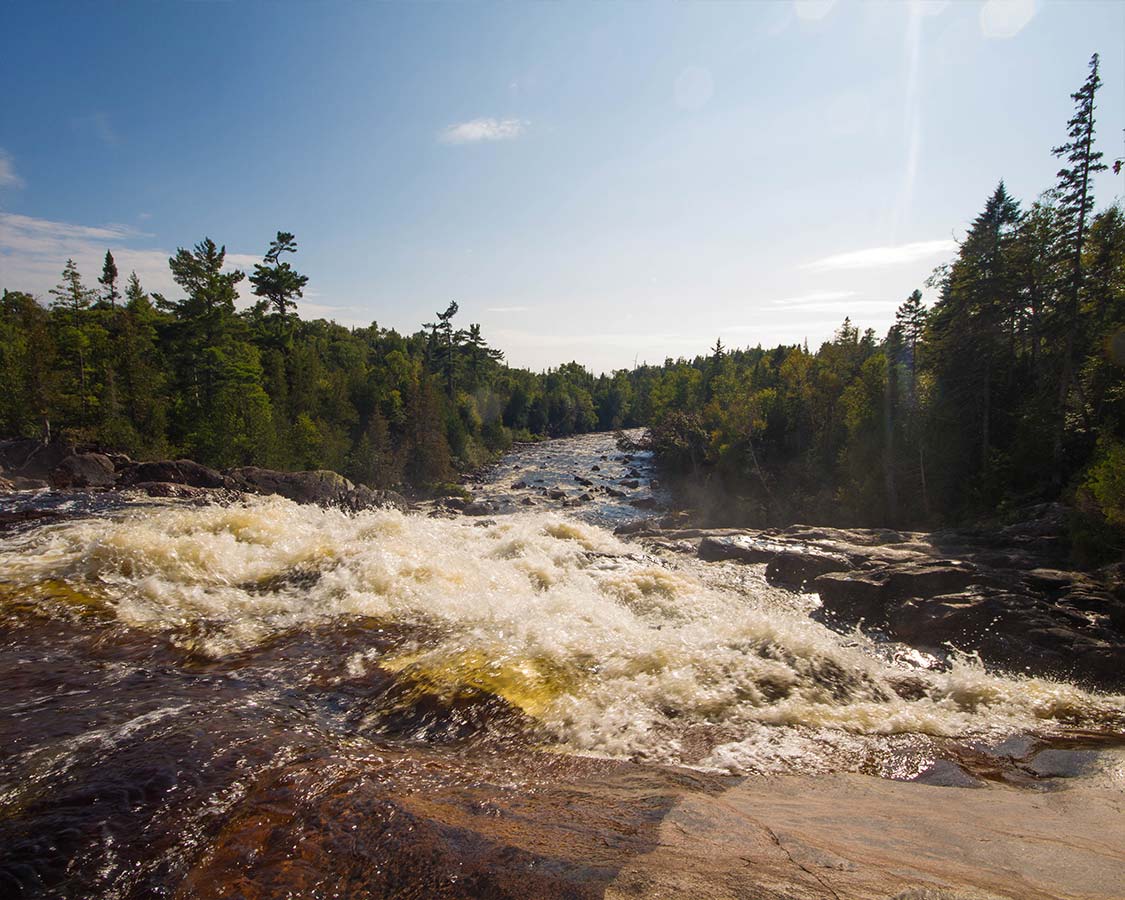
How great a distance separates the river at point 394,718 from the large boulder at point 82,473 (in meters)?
15.6

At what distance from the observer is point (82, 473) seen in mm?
24484

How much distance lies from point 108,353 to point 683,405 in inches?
3044

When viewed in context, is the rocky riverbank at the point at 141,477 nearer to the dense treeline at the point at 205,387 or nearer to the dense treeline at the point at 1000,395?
the dense treeline at the point at 205,387

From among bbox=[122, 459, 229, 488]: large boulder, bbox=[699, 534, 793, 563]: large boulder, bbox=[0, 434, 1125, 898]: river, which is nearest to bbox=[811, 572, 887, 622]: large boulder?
bbox=[0, 434, 1125, 898]: river

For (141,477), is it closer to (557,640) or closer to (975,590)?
(557,640)

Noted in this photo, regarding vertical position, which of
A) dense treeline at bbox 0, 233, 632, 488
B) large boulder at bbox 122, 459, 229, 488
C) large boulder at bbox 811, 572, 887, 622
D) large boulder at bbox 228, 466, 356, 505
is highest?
dense treeline at bbox 0, 233, 632, 488

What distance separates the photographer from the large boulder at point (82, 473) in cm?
2392

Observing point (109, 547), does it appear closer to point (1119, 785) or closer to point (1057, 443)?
point (1119, 785)

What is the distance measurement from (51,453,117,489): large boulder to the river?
51.1 ft

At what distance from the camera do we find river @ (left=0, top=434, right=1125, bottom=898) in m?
3.68

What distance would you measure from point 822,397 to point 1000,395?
15097 millimetres

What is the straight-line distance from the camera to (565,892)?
10.6 feet

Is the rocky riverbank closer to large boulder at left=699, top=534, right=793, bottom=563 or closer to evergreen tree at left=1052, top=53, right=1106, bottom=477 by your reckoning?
large boulder at left=699, top=534, right=793, bottom=563

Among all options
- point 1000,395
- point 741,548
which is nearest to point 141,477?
point 741,548
